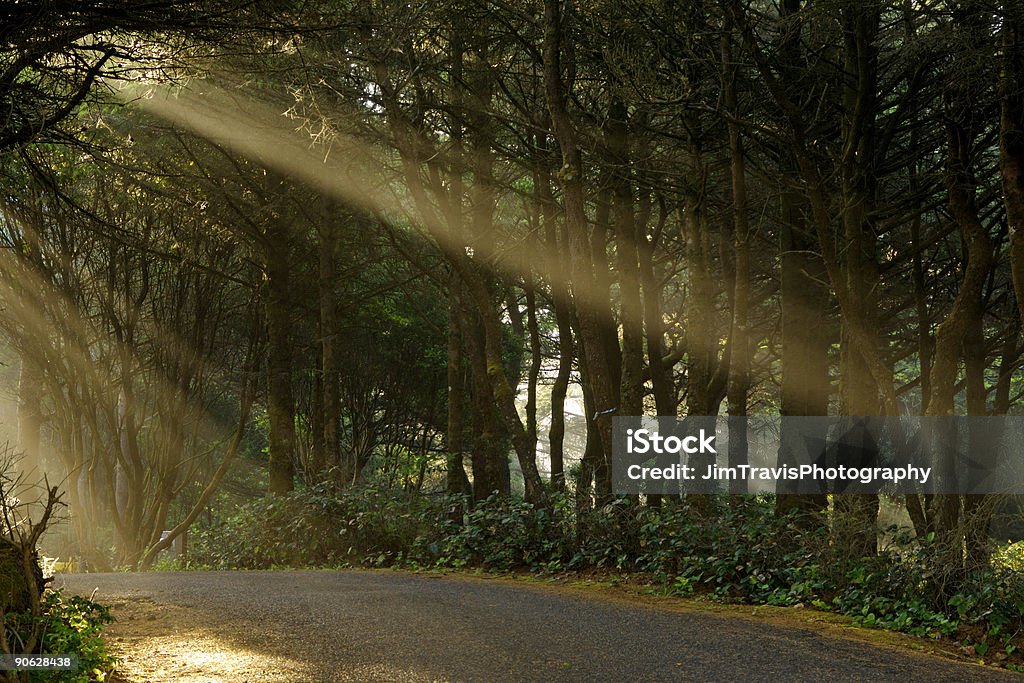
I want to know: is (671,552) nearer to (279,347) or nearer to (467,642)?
(467,642)

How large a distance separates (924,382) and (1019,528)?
673cm

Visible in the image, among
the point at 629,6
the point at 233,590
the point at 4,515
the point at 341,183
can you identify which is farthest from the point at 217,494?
the point at 4,515

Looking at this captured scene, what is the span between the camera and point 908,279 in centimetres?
1773

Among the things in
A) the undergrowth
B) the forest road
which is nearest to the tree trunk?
the undergrowth

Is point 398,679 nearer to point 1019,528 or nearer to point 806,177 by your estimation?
point 806,177

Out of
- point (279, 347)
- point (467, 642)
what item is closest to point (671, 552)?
point (467, 642)

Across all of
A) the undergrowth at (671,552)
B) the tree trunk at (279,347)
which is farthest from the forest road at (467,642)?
Result: the tree trunk at (279,347)

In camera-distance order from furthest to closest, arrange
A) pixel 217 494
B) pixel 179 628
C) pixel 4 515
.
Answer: pixel 217 494, pixel 179 628, pixel 4 515

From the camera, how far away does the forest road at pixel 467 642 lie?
6.48 metres

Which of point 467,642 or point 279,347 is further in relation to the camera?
point 279,347

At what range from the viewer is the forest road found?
648cm

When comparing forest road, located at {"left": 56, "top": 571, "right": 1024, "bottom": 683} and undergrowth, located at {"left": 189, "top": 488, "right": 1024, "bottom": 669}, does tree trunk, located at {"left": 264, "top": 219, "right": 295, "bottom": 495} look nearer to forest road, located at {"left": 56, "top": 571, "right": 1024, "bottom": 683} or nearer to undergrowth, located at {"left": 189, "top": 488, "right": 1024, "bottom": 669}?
undergrowth, located at {"left": 189, "top": 488, "right": 1024, "bottom": 669}

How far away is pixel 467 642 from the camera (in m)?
7.59

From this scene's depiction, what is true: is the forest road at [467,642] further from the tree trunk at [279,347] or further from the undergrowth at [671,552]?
the tree trunk at [279,347]
